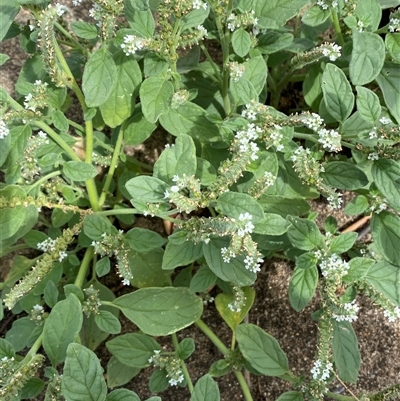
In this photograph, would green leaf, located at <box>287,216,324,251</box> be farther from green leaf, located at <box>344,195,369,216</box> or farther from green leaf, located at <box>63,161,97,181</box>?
green leaf, located at <box>63,161,97,181</box>

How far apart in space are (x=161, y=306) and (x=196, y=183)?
0.51m

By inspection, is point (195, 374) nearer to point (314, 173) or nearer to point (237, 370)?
point (237, 370)

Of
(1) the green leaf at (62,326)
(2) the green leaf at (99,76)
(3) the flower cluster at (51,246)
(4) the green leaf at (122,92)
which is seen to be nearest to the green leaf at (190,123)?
(4) the green leaf at (122,92)

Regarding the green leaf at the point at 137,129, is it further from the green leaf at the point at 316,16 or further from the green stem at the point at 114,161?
the green leaf at the point at 316,16

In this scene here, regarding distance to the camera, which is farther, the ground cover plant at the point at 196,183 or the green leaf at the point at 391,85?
the green leaf at the point at 391,85

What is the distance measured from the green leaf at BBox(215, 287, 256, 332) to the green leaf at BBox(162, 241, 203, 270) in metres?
→ 0.34

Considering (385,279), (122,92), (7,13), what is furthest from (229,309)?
(7,13)

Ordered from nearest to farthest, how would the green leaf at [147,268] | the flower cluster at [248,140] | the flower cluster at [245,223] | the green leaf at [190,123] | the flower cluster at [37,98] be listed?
1. the flower cluster at [245,223]
2. the flower cluster at [248,140]
3. the flower cluster at [37,98]
4. the green leaf at [190,123]
5. the green leaf at [147,268]

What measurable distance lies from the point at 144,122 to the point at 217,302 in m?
0.60

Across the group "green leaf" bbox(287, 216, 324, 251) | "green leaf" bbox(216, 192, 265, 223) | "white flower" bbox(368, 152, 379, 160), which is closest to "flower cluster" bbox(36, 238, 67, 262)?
"green leaf" bbox(216, 192, 265, 223)

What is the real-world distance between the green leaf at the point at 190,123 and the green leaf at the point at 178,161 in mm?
235

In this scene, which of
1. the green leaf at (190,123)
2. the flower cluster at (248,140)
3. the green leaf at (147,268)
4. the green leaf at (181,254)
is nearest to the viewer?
the flower cluster at (248,140)

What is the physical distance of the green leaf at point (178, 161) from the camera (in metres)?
1.18

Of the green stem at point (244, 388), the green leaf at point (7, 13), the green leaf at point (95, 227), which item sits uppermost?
the green leaf at point (7, 13)
